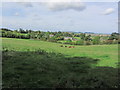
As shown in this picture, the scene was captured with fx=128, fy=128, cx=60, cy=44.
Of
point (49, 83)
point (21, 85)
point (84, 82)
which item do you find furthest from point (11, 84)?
point (84, 82)

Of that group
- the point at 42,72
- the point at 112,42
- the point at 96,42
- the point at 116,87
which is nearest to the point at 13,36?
the point at 96,42

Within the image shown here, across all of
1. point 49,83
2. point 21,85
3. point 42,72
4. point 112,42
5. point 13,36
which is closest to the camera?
point 21,85

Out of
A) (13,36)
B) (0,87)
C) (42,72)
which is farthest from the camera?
(13,36)

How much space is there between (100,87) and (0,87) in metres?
3.67

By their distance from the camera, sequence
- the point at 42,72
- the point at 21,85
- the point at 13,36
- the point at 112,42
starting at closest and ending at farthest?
the point at 21,85 → the point at 42,72 → the point at 112,42 → the point at 13,36

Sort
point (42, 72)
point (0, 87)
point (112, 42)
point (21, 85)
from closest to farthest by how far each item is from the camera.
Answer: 1. point (0, 87)
2. point (21, 85)
3. point (42, 72)
4. point (112, 42)

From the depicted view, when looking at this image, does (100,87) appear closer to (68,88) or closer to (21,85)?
(68,88)

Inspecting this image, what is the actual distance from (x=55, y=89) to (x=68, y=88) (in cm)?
48

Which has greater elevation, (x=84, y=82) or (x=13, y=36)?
(x=13, y=36)

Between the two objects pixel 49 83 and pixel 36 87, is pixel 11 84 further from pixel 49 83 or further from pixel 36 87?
pixel 49 83

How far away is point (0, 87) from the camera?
445 centimetres

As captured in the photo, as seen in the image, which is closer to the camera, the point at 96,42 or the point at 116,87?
the point at 116,87

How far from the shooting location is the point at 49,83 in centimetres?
518

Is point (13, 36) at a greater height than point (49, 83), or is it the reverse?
point (13, 36)
